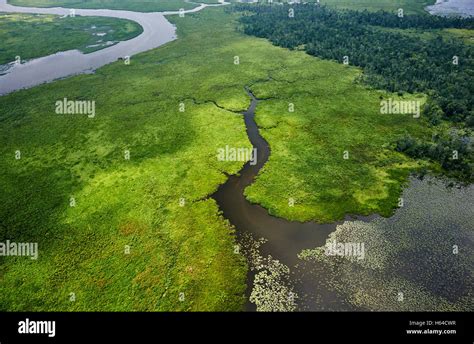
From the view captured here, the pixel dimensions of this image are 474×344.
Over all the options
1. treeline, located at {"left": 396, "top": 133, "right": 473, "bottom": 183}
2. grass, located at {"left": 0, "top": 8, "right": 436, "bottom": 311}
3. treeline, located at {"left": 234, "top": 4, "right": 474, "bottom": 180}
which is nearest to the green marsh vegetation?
grass, located at {"left": 0, "top": 8, "right": 436, "bottom": 311}

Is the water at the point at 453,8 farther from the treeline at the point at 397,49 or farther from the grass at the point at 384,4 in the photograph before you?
the treeline at the point at 397,49

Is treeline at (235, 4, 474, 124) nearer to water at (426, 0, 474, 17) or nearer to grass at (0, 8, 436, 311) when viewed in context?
grass at (0, 8, 436, 311)

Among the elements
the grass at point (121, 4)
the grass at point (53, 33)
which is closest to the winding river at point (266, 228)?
the grass at point (53, 33)

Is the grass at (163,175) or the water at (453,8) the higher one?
the water at (453,8)

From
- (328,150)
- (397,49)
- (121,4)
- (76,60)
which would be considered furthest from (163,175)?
(121,4)

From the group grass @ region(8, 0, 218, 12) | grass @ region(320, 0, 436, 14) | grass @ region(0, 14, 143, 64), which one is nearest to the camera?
grass @ region(0, 14, 143, 64)

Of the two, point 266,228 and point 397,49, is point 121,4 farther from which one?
point 266,228
